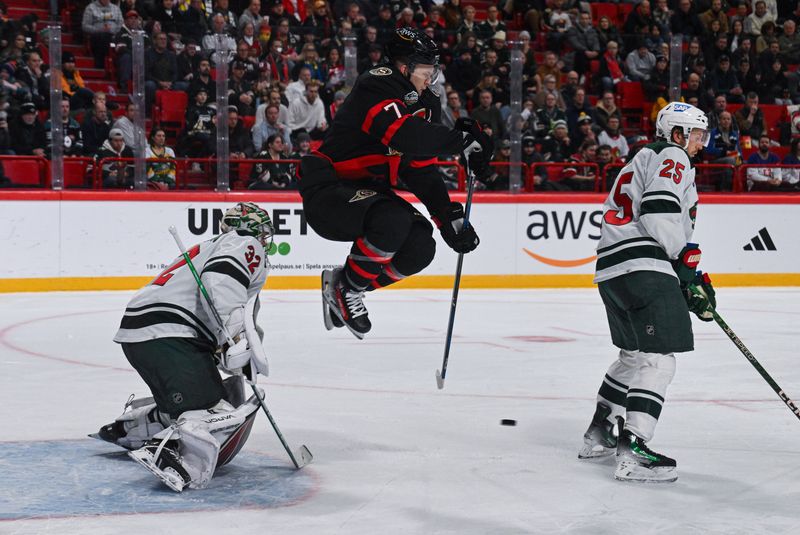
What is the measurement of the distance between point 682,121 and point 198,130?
23.1 ft

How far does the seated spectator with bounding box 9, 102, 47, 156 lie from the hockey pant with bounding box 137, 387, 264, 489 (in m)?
6.91

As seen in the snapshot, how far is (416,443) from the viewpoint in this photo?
4.35 meters

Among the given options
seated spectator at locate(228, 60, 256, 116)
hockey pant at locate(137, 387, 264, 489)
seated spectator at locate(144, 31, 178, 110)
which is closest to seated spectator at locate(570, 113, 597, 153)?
seated spectator at locate(228, 60, 256, 116)

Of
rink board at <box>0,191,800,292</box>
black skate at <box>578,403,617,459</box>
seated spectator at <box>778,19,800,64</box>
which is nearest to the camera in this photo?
black skate at <box>578,403,617,459</box>

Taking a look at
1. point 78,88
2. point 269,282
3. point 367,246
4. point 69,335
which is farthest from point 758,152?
point 367,246

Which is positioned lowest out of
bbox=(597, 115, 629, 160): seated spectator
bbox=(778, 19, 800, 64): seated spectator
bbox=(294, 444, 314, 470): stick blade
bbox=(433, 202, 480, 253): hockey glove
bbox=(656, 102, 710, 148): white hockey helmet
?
bbox=(294, 444, 314, 470): stick blade

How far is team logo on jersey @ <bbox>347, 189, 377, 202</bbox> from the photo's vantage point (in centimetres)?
445

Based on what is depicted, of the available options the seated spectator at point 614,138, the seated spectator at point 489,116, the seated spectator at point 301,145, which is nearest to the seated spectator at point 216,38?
the seated spectator at point 301,145

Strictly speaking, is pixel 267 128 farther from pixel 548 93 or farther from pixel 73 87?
pixel 548 93

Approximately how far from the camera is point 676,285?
13.0 ft

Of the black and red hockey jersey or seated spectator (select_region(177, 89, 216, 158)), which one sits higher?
the black and red hockey jersey

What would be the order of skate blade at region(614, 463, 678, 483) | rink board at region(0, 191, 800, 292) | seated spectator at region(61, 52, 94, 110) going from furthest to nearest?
1. seated spectator at region(61, 52, 94, 110)
2. rink board at region(0, 191, 800, 292)
3. skate blade at region(614, 463, 678, 483)

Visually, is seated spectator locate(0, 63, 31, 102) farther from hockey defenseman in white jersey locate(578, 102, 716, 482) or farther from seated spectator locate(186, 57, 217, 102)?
hockey defenseman in white jersey locate(578, 102, 716, 482)

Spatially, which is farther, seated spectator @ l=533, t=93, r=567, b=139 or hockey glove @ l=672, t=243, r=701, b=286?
seated spectator @ l=533, t=93, r=567, b=139
